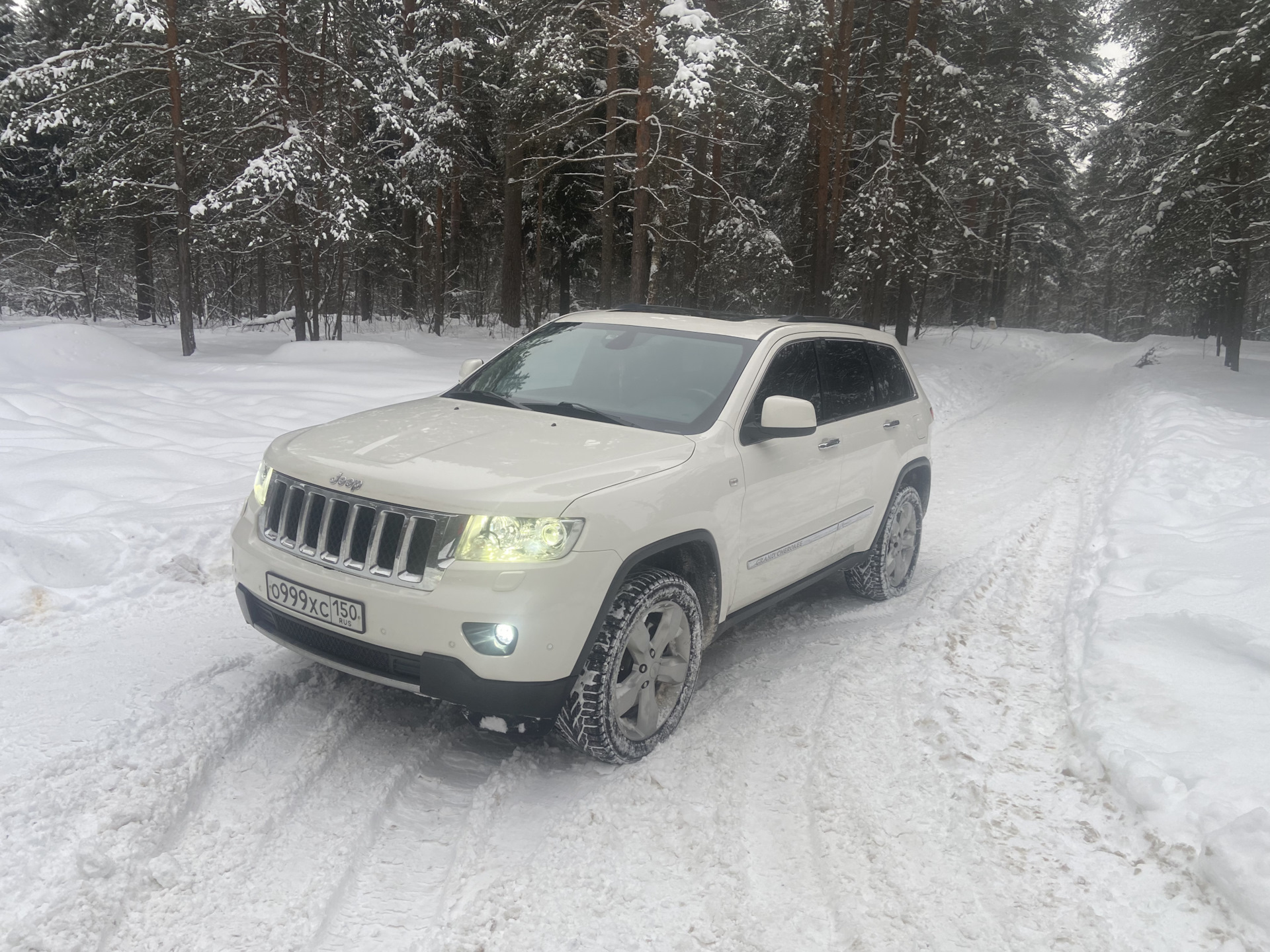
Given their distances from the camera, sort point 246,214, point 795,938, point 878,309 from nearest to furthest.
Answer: point 795,938
point 246,214
point 878,309

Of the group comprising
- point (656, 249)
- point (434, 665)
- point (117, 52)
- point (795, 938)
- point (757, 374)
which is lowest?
point (795, 938)

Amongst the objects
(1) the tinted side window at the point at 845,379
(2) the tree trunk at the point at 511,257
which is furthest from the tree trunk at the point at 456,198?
(1) the tinted side window at the point at 845,379

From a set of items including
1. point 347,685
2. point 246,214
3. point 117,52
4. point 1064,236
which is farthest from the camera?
point 1064,236

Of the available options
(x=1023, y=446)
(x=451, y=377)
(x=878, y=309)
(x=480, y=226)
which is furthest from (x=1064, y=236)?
(x=451, y=377)

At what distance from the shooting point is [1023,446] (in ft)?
42.3

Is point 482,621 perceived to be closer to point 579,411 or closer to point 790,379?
point 579,411

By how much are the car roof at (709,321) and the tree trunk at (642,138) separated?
827cm

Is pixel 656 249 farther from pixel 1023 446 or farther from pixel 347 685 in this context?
pixel 347 685

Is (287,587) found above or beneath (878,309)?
beneath

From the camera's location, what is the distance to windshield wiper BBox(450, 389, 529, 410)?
4.74m

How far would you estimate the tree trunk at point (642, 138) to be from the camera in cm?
1473

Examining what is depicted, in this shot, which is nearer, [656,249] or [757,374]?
[757,374]

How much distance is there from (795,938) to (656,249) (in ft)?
55.7

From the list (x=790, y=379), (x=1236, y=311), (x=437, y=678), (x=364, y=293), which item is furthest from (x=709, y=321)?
(x=364, y=293)
